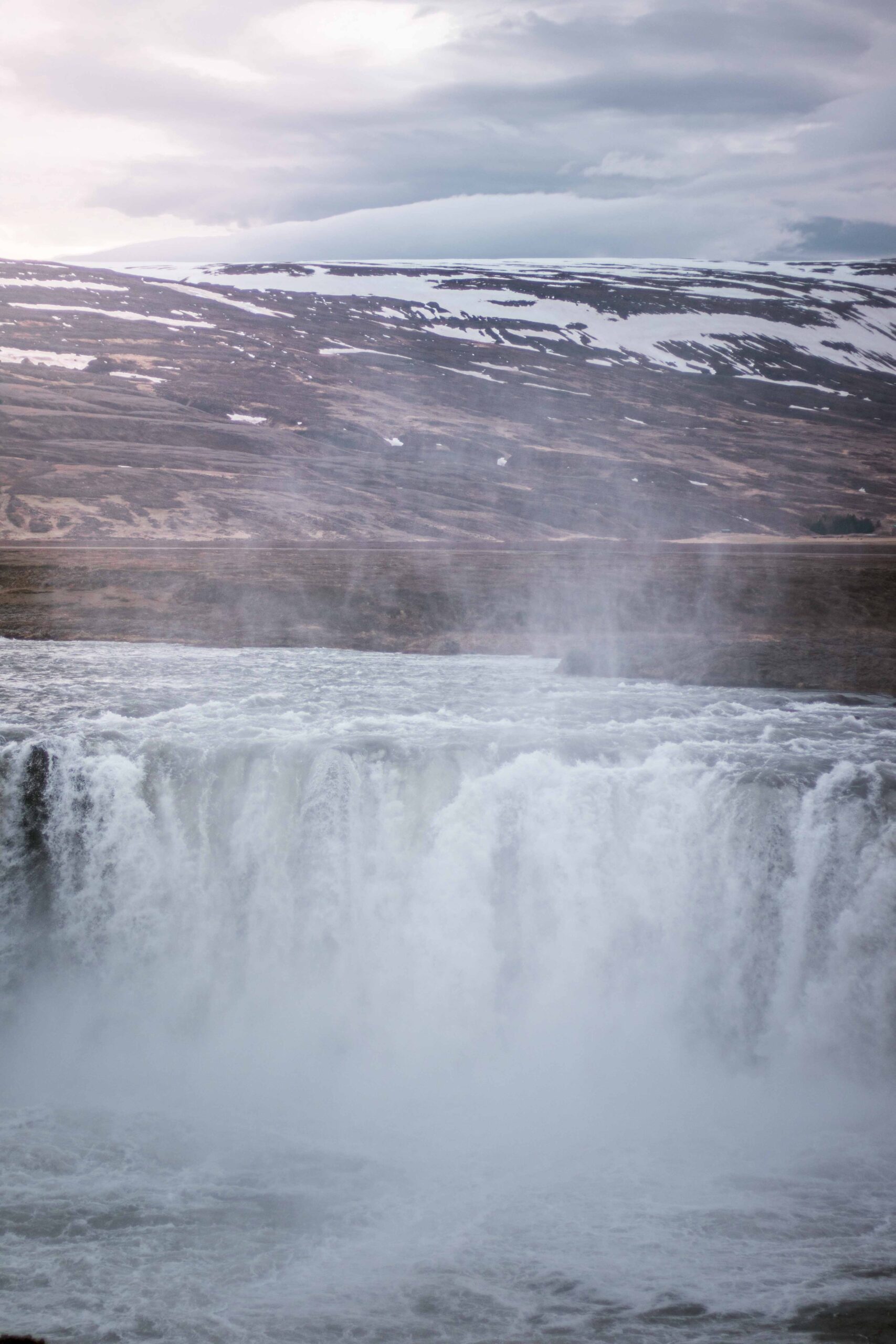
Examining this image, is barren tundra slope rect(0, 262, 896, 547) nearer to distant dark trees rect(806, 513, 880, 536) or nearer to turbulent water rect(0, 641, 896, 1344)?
distant dark trees rect(806, 513, 880, 536)

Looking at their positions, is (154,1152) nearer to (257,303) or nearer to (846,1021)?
(846,1021)

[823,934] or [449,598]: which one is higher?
[449,598]

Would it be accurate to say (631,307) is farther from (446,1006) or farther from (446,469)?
(446,1006)

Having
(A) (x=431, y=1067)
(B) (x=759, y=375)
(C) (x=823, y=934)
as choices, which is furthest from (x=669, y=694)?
(B) (x=759, y=375)

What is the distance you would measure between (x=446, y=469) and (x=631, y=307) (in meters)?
54.8

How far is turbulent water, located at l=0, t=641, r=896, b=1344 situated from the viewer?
30.9 feet

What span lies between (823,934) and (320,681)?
1102 centimetres

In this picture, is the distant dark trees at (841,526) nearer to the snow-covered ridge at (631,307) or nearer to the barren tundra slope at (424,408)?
the barren tundra slope at (424,408)

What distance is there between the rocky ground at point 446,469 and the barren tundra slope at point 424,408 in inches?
9.5

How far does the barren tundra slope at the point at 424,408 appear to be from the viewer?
39188 millimetres

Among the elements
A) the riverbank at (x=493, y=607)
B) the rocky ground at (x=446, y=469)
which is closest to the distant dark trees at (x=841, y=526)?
the rocky ground at (x=446, y=469)

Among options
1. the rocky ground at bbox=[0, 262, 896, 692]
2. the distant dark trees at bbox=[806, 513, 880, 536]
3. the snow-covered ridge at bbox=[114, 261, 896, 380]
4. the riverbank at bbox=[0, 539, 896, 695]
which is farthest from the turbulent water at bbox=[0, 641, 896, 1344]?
the snow-covered ridge at bbox=[114, 261, 896, 380]

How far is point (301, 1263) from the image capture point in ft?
29.3

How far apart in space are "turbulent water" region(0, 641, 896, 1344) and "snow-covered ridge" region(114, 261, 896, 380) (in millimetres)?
67524
